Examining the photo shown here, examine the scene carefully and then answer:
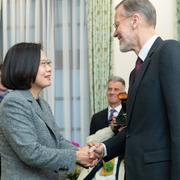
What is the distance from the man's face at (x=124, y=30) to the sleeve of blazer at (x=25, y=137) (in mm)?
600

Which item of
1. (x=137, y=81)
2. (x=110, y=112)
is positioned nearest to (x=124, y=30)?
(x=137, y=81)

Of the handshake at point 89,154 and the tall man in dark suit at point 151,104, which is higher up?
the tall man in dark suit at point 151,104

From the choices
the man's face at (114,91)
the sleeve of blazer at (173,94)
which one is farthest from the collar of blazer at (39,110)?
the man's face at (114,91)

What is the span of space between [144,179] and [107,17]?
313 cm

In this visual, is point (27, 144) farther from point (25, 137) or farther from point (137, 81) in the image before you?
point (137, 81)

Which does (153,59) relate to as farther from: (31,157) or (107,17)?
(107,17)

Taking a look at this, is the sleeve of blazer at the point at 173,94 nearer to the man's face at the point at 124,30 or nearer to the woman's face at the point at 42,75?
the man's face at the point at 124,30

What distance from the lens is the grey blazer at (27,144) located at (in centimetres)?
214

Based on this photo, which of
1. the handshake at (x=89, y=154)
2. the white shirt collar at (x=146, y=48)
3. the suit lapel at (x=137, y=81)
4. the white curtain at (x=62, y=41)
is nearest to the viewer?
the suit lapel at (x=137, y=81)

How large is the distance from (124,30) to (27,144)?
2.51ft

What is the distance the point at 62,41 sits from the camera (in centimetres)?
508

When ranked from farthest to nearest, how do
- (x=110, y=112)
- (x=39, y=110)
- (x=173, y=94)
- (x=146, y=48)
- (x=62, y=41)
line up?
1. (x=62, y=41)
2. (x=110, y=112)
3. (x=39, y=110)
4. (x=146, y=48)
5. (x=173, y=94)

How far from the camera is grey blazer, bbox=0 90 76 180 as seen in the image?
2.14m

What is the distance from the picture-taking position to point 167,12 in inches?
193
